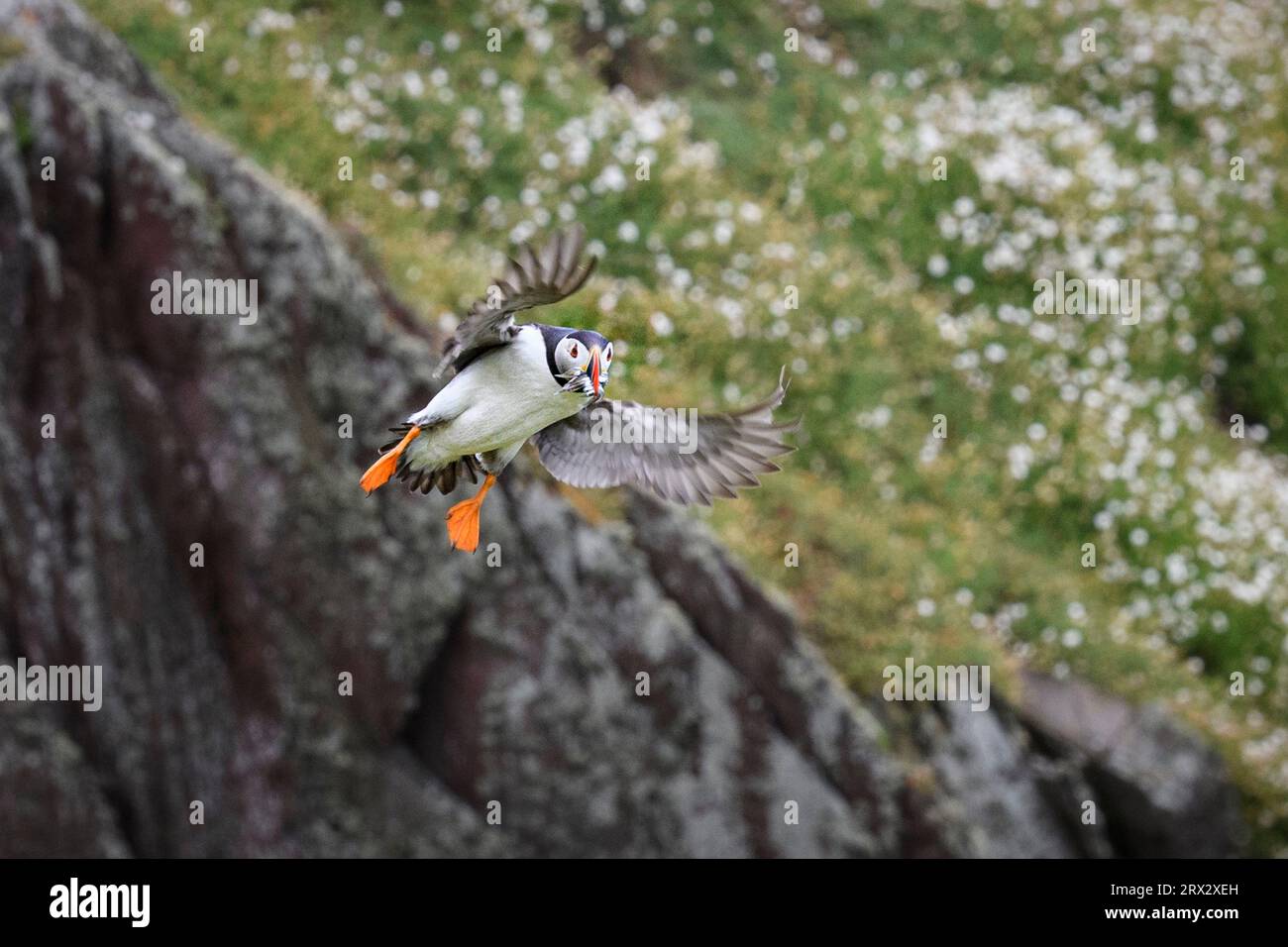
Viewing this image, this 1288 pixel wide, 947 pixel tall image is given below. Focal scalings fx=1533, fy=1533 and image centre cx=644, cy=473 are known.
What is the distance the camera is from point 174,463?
8117mm

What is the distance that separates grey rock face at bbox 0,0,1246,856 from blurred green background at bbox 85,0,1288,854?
1.11m

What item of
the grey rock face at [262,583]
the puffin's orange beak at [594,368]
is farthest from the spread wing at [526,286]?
the grey rock face at [262,583]

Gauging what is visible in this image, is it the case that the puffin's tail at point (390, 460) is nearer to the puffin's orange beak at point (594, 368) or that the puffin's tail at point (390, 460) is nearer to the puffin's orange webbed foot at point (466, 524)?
the puffin's orange webbed foot at point (466, 524)

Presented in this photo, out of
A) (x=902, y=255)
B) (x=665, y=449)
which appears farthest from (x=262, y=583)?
(x=902, y=255)

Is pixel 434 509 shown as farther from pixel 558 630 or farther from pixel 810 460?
pixel 810 460

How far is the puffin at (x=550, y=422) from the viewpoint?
2.95 metres

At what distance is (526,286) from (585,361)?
0.22m

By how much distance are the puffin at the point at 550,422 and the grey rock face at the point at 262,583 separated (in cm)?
418

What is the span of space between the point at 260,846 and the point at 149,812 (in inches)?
23.8

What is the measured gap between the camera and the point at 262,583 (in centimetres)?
822

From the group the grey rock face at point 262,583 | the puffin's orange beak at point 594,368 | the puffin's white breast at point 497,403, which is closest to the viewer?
the puffin's orange beak at point 594,368

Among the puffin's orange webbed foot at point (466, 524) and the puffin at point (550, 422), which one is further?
the puffin's orange webbed foot at point (466, 524)

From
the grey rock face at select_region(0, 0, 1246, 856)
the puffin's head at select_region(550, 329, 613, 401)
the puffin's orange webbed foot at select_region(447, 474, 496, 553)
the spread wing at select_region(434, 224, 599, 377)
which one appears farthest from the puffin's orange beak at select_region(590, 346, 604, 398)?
the grey rock face at select_region(0, 0, 1246, 856)

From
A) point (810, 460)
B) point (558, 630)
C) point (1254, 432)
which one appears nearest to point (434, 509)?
point (558, 630)
